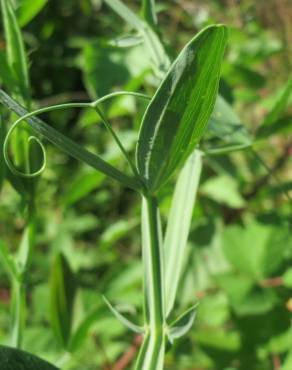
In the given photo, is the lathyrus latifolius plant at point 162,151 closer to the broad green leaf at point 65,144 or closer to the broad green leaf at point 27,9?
the broad green leaf at point 65,144

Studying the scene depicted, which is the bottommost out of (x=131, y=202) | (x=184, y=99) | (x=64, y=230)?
(x=131, y=202)

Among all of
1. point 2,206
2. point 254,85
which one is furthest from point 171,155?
point 2,206

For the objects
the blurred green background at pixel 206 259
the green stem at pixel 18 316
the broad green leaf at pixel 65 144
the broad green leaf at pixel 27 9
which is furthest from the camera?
the blurred green background at pixel 206 259

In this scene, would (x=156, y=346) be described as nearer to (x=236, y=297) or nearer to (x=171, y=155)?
(x=171, y=155)

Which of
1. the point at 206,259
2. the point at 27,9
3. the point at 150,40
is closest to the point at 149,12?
the point at 150,40

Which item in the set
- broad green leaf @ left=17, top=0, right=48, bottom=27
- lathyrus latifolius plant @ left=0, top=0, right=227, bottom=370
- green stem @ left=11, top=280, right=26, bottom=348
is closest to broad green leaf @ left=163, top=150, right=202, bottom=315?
lathyrus latifolius plant @ left=0, top=0, right=227, bottom=370

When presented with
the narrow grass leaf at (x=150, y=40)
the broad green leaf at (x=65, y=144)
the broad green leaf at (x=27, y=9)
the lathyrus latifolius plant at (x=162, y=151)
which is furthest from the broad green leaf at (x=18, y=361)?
the broad green leaf at (x=27, y=9)

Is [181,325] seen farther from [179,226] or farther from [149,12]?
[149,12]
